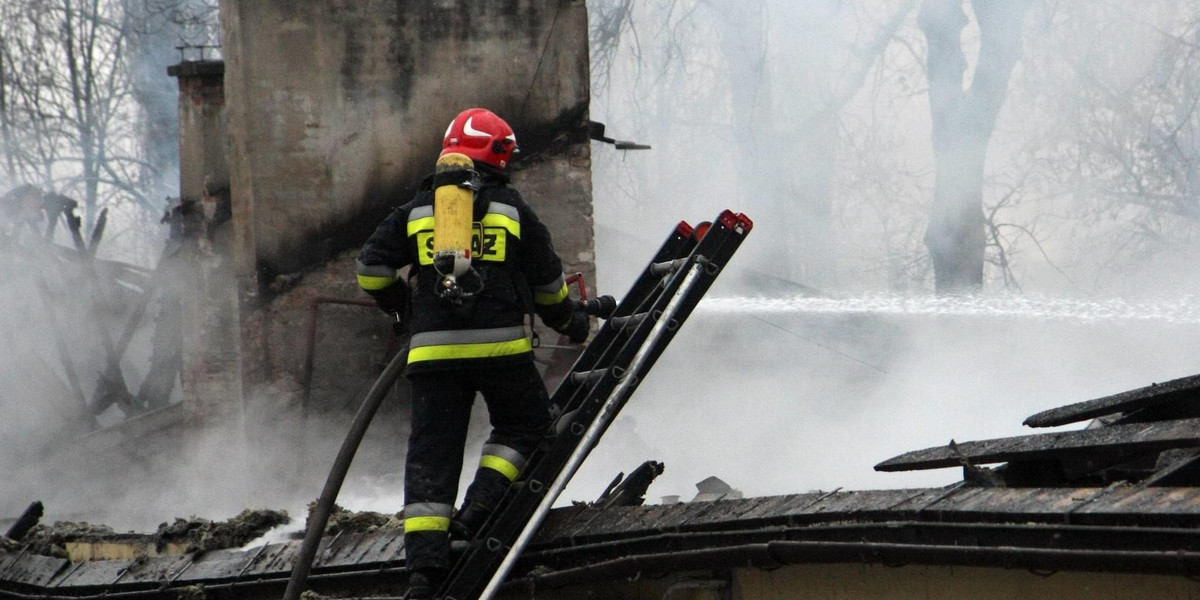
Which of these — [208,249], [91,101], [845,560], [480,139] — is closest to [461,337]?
[480,139]

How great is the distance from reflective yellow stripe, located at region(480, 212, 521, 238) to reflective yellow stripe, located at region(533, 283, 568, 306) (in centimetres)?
25

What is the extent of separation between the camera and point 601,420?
455cm

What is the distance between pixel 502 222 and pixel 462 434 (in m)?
0.69

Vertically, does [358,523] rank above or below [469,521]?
below

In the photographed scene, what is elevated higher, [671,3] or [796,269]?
[671,3]

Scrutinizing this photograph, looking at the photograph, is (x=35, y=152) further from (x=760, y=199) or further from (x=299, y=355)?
(x=299, y=355)

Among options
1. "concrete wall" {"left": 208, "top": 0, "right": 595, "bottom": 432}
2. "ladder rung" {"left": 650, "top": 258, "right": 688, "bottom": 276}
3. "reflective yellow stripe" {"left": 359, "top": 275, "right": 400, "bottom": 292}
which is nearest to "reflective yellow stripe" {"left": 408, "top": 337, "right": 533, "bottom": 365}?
"reflective yellow stripe" {"left": 359, "top": 275, "right": 400, "bottom": 292}

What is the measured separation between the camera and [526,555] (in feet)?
15.0

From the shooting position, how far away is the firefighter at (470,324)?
4523mm

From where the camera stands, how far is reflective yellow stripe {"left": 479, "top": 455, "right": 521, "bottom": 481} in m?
4.56

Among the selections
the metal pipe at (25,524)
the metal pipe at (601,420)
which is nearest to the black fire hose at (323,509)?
A: the metal pipe at (601,420)

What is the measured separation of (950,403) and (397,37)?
6.35 metres

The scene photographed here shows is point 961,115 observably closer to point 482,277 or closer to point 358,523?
point 358,523

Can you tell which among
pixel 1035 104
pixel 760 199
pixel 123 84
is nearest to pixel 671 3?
pixel 760 199
